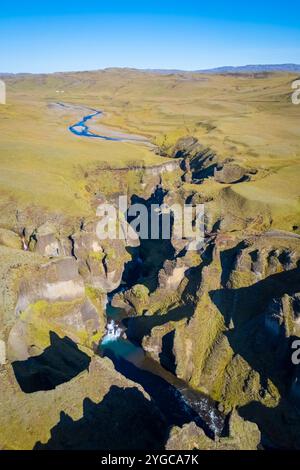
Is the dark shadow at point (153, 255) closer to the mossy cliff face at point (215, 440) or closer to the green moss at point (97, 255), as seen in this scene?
the green moss at point (97, 255)

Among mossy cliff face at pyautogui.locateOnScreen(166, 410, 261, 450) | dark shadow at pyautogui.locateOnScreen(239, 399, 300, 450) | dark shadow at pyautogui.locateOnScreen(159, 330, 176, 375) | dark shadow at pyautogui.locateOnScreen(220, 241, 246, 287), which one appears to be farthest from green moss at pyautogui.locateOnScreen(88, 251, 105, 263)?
mossy cliff face at pyautogui.locateOnScreen(166, 410, 261, 450)

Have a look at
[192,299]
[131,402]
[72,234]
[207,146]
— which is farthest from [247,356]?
[207,146]

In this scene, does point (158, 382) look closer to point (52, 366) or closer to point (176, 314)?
point (176, 314)

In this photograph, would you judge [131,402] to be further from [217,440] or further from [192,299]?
[192,299]

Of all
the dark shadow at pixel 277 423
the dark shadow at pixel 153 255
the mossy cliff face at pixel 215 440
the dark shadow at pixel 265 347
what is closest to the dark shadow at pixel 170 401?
the dark shadow at pixel 277 423

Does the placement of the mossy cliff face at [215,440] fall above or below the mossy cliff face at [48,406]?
above

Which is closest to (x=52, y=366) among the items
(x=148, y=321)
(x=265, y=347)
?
(x=148, y=321)

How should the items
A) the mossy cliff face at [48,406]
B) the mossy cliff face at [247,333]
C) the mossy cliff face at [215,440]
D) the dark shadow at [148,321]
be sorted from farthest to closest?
the dark shadow at [148,321] → the mossy cliff face at [247,333] → the mossy cliff face at [48,406] → the mossy cliff face at [215,440]
